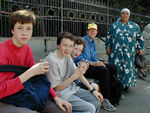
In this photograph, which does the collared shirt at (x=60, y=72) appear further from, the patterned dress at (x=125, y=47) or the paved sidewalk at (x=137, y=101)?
the patterned dress at (x=125, y=47)

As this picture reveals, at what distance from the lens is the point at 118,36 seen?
12.9 feet

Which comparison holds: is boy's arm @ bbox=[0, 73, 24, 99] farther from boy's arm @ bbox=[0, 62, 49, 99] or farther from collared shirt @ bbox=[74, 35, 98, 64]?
collared shirt @ bbox=[74, 35, 98, 64]

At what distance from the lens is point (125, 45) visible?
154 inches

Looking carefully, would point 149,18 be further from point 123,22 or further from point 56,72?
point 56,72

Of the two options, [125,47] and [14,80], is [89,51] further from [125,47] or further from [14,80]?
[14,80]

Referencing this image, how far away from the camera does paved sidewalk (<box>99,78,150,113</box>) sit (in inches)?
126

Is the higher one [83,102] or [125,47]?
[125,47]

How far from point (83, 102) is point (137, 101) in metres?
2.22

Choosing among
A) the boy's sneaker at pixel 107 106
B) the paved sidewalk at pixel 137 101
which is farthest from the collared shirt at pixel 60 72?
the paved sidewalk at pixel 137 101

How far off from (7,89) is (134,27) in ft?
11.2

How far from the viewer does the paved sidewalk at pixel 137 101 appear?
126 inches

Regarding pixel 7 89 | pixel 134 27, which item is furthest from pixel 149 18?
pixel 7 89

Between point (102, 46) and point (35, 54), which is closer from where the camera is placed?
point (35, 54)

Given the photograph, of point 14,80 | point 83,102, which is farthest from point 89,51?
point 14,80
